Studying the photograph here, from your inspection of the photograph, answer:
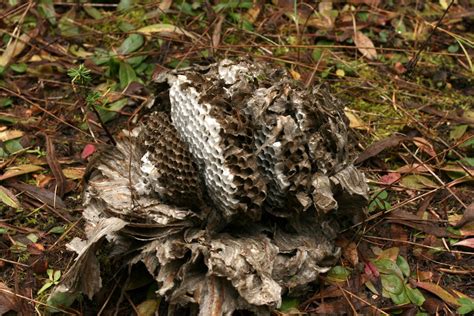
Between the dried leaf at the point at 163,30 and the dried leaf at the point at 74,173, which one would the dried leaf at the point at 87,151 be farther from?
the dried leaf at the point at 163,30

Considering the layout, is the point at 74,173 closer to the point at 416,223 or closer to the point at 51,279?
the point at 51,279

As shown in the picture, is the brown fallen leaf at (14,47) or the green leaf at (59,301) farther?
the brown fallen leaf at (14,47)

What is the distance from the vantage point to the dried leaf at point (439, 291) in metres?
1.93

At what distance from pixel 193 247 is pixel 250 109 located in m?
0.41

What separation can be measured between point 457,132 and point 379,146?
35cm

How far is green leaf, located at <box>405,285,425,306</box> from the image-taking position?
1.92m

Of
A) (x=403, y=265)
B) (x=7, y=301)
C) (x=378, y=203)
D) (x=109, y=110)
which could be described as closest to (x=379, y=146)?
(x=378, y=203)

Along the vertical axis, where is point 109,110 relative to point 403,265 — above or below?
above

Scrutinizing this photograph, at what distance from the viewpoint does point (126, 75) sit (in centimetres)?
268

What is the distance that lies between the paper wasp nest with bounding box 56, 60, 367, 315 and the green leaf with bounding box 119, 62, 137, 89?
70 cm

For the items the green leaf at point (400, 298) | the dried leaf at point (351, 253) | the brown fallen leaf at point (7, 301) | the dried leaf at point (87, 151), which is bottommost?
the green leaf at point (400, 298)

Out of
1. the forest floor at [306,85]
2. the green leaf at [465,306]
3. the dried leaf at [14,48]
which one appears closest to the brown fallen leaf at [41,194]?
the forest floor at [306,85]

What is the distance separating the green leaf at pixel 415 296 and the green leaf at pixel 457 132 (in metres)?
0.78

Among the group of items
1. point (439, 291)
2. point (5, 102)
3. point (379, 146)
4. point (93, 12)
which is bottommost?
point (439, 291)
